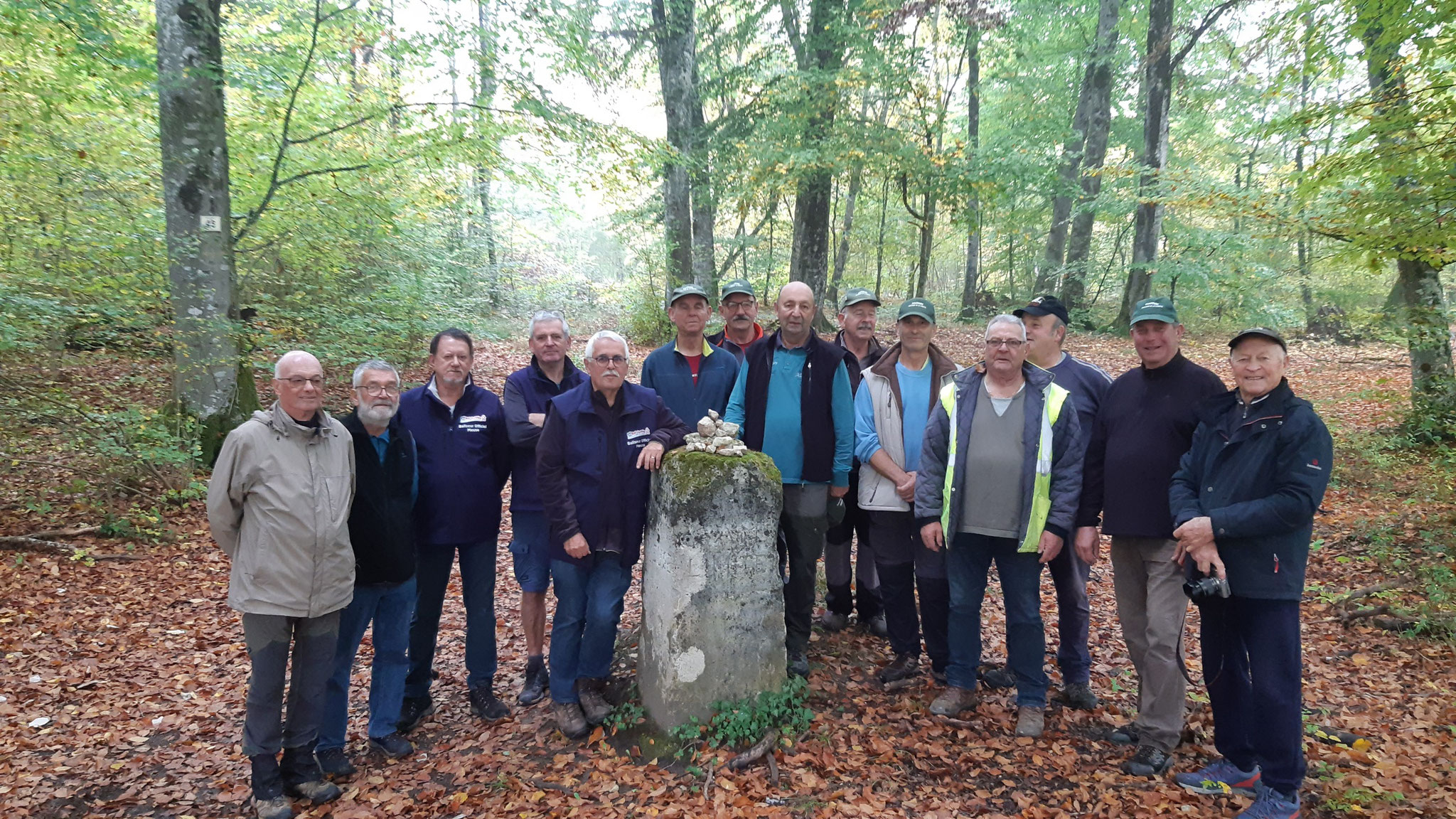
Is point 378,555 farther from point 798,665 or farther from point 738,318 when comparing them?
point 738,318

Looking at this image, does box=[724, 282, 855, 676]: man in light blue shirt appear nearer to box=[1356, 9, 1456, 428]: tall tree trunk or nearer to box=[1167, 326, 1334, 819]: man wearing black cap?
box=[1167, 326, 1334, 819]: man wearing black cap

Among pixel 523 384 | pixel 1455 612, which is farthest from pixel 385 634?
pixel 1455 612

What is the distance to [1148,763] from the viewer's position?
12.5 ft

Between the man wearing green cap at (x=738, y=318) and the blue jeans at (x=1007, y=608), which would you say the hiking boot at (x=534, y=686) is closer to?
the man wearing green cap at (x=738, y=318)

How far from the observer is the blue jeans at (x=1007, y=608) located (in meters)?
4.20

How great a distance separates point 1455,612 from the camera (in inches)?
204

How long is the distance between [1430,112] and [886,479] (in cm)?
527

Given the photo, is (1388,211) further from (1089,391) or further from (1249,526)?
(1249,526)

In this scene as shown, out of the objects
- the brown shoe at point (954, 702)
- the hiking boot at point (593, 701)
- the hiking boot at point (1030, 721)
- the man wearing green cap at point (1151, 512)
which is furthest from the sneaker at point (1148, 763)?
the hiking boot at point (593, 701)

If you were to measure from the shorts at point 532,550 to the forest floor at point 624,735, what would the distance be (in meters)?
0.80

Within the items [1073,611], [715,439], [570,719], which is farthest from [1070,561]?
[570,719]

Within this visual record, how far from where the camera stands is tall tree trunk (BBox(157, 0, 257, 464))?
24.4 feet

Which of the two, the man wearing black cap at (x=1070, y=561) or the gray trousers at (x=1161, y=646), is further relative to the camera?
the man wearing black cap at (x=1070, y=561)

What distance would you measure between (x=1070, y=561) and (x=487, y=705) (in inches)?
147
